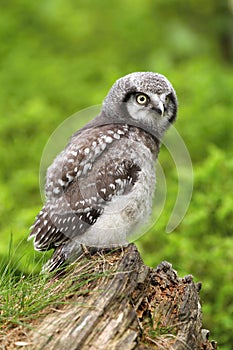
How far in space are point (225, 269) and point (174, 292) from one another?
2.12 meters

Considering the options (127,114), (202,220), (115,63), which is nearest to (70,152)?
(127,114)

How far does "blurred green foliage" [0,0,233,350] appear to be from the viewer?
258 inches

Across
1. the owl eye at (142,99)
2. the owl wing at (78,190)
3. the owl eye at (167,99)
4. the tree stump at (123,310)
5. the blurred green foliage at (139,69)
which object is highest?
the blurred green foliage at (139,69)

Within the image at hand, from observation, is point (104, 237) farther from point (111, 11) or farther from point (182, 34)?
point (111, 11)

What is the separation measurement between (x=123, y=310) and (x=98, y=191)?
4.15ft

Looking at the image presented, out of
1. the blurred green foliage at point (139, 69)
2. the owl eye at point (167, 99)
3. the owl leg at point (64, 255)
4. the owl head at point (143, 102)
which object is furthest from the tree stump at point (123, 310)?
the owl eye at point (167, 99)

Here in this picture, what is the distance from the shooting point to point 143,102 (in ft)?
17.0

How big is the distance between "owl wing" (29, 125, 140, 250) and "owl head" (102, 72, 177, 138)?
436mm

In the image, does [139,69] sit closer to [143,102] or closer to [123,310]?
[143,102]

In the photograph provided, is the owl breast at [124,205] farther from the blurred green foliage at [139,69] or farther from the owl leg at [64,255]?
the blurred green foliage at [139,69]

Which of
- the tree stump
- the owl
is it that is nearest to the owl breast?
the owl

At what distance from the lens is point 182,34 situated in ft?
46.0

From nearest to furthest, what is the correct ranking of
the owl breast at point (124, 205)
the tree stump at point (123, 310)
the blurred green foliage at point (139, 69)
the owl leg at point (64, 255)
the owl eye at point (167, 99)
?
the tree stump at point (123, 310), the owl leg at point (64, 255), the owl breast at point (124, 205), the owl eye at point (167, 99), the blurred green foliage at point (139, 69)

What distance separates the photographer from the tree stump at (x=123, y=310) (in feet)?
12.1
